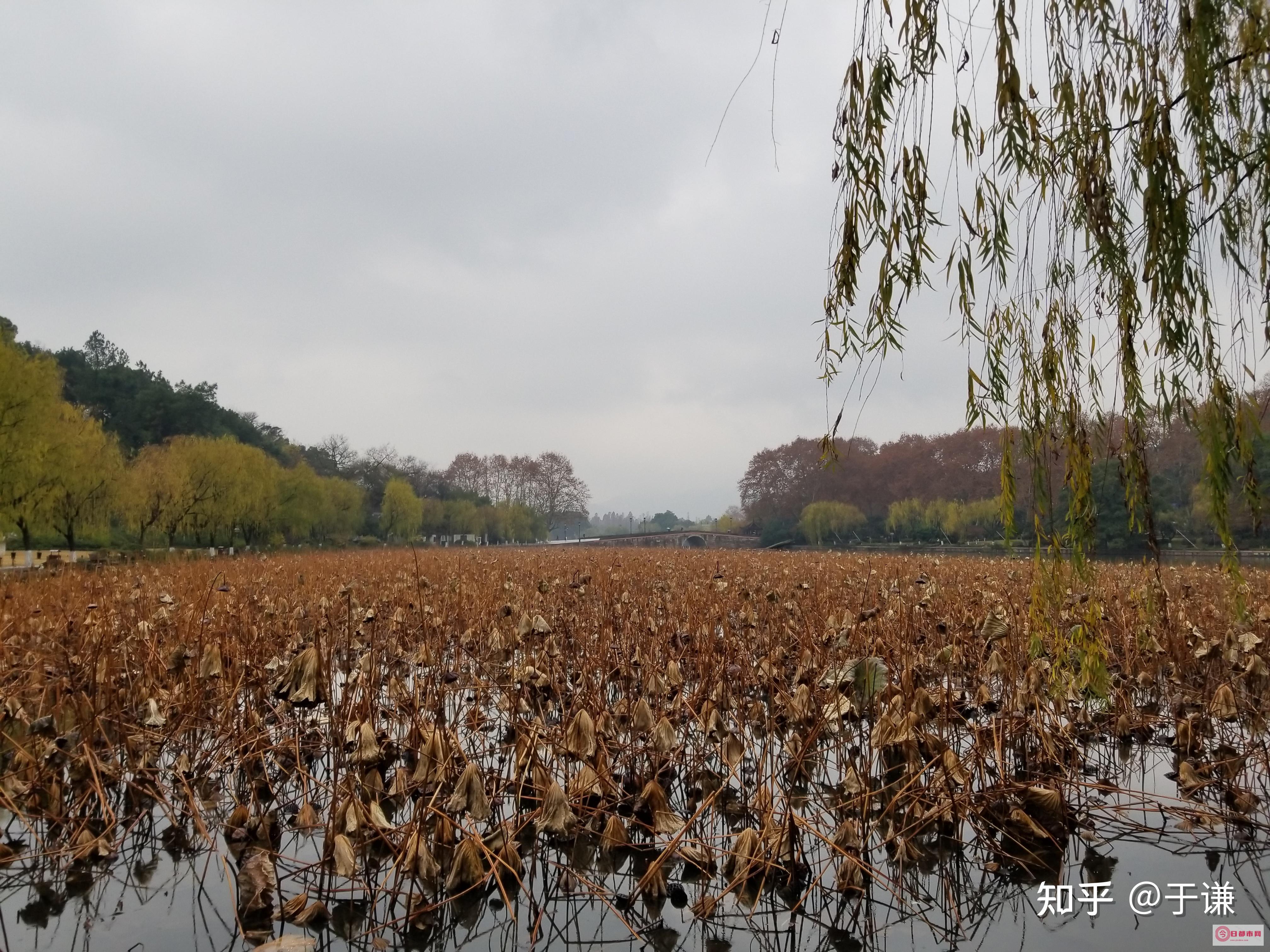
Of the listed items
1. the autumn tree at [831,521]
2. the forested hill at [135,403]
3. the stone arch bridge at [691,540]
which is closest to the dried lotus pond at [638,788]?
the forested hill at [135,403]

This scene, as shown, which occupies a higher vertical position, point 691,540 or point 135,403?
point 135,403

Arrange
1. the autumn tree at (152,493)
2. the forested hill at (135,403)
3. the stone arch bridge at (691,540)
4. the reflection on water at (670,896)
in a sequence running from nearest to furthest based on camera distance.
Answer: the reflection on water at (670,896) < the autumn tree at (152,493) < the forested hill at (135,403) < the stone arch bridge at (691,540)

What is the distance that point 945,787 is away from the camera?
2717 mm

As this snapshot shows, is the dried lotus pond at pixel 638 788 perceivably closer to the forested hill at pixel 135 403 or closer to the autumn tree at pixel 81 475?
the autumn tree at pixel 81 475

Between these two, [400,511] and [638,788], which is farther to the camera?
[400,511]

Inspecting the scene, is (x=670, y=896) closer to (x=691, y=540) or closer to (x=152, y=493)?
(x=152, y=493)

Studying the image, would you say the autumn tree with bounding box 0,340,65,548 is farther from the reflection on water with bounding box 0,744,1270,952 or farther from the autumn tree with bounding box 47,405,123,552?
the reflection on water with bounding box 0,744,1270,952

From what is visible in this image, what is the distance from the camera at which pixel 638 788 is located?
3176mm

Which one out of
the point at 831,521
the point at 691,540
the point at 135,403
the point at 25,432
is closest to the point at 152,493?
the point at 25,432

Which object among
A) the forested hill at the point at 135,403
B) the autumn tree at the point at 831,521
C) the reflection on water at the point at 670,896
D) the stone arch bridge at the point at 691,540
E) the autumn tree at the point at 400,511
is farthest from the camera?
the stone arch bridge at the point at 691,540

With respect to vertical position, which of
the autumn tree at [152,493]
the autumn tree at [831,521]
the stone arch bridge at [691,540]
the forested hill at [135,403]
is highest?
the forested hill at [135,403]

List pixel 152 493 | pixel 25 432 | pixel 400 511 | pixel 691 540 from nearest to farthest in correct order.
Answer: pixel 25 432 < pixel 152 493 < pixel 400 511 < pixel 691 540

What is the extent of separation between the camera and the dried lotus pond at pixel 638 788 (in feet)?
7.98

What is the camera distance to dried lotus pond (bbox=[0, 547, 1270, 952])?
7.98 feet
